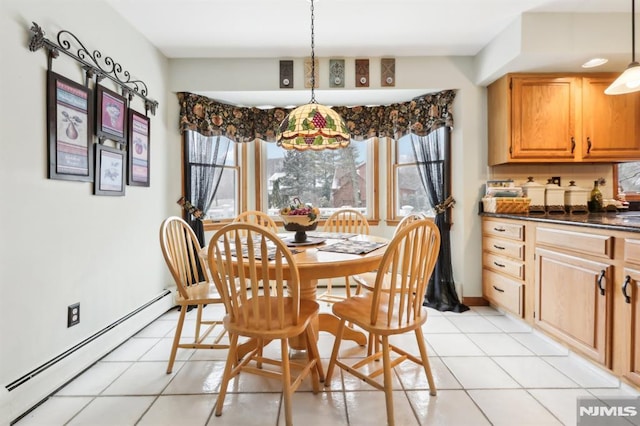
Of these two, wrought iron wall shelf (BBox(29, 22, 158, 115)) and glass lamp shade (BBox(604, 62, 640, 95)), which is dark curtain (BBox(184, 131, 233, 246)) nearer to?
wrought iron wall shelf (BBox(29, 22, 158, 115))

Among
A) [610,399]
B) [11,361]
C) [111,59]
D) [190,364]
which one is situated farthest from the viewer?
[111,59]

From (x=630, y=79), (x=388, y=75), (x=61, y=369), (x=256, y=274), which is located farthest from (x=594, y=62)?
(x=61, y=369)

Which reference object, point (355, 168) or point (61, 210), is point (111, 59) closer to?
point (61, 210)

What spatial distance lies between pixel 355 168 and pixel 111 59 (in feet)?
8.35

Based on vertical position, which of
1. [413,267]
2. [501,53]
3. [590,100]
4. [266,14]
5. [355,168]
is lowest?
[413,267]

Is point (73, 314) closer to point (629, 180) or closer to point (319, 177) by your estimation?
point (319, 177)

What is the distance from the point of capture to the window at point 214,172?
3139mm

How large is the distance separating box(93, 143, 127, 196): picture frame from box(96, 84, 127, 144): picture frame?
0.29 ft

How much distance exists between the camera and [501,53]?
2.58m

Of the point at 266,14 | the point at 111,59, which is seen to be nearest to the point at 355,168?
the point at 266,14

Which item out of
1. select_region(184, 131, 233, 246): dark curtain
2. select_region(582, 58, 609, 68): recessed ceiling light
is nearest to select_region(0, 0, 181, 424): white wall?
select_region(184, 131, 233, 246): dark curtain

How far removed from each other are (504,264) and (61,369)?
3223mm

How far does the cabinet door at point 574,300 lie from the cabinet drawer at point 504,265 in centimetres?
19

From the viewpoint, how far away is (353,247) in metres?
1.89
